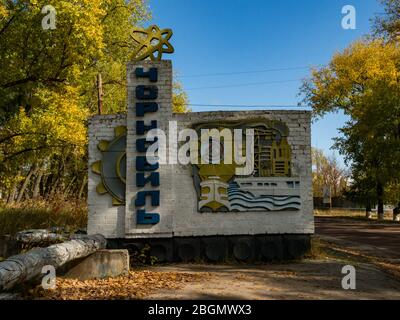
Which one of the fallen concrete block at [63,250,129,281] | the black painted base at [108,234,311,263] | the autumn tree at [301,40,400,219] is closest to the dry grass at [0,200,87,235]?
the black painted base at [108,234,311,263]

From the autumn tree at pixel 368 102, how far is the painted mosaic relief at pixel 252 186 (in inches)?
729

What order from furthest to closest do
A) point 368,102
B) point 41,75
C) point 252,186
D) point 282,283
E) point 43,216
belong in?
point 368,102 < point 41,75 < point 43,216 < point 252,186 < point 282,283

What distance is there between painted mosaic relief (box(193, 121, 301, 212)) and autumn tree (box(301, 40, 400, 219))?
1853 cm

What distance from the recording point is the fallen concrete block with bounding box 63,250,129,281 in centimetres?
895

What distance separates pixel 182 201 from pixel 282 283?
367 cm

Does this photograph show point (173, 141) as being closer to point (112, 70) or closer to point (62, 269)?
point (62, 269)

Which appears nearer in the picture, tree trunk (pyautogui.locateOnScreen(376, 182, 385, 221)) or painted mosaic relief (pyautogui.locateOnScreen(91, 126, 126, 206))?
painted mosaic relief (pyautogui.locateOnScreen(91, 126, 126, 206))

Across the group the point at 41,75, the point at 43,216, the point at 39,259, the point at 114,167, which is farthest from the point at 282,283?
the point at 41,75

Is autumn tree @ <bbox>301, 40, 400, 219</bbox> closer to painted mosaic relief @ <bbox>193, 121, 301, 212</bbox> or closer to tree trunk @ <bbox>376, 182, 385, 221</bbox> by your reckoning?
tree trunk @ <bbox>376, 182, 385, 221</bbox>

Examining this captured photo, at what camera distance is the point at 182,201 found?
10992 mm

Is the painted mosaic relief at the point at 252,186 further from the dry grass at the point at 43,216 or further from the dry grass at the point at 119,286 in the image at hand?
the dry grass at the point at 43,216

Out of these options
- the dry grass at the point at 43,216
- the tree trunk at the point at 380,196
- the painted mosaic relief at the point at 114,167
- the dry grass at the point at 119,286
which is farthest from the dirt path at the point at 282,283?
the tree trunk at the point at 380,196

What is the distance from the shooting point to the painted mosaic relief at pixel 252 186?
1098 centimetres

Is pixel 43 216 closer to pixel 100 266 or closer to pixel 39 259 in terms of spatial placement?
pixel 100 266
